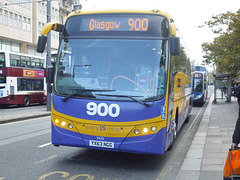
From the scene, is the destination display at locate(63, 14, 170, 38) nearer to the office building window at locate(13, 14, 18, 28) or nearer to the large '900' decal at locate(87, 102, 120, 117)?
the large '900' decal at locate(87, 102, 120, 117)

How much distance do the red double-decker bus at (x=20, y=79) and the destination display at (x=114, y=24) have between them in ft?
60.4

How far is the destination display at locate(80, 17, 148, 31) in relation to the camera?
19.2ft

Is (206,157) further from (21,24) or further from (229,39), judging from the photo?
(21,24)

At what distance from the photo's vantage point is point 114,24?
5961 millimetres

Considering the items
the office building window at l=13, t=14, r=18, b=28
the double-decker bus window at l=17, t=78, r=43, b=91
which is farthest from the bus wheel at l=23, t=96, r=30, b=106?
the office building window at l=13, t=14, r=18, b=28

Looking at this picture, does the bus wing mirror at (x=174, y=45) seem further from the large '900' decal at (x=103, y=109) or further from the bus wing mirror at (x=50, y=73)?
the bus wing mirror at (x=50, y=73)

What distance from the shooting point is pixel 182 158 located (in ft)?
22.4

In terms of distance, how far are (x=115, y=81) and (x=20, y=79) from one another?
20550mm

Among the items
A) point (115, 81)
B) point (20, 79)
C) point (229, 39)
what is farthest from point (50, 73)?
point (20, 79)

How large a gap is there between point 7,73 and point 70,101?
62.3 ft

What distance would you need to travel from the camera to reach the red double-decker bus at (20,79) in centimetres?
2305

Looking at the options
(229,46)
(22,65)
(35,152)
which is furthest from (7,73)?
(35,152)

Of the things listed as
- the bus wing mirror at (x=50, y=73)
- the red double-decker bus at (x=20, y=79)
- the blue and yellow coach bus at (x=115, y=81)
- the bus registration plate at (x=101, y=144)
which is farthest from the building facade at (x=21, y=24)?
the bus registration plate at (x=101, y=144)

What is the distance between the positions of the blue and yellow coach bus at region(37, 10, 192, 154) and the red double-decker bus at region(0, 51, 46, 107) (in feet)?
59.9
